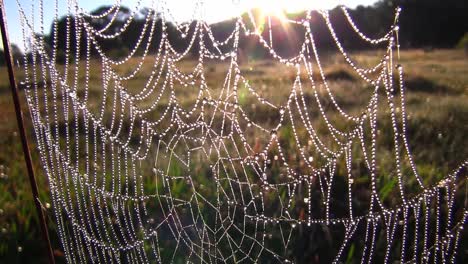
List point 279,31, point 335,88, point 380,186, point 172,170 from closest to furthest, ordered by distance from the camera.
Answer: point 380,186 < point 172,170 < point 335,88 < point 279,31

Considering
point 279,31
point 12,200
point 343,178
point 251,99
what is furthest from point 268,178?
point 279,31

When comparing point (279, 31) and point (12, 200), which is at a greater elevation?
point (279, 31)

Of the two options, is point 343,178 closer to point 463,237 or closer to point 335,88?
point 463,237

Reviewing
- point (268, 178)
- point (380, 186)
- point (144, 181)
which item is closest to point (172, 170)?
point (144, 181)

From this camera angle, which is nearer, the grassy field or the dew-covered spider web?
the dew-covered spider web

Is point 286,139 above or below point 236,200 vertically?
above

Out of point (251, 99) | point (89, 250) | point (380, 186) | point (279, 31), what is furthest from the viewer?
point (279, 31)

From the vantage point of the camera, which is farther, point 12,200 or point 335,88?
point 335,88

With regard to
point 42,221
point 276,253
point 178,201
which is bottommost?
point 276,253

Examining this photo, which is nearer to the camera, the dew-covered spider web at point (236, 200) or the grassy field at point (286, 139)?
the dew-covered spider web at point (236, 200)

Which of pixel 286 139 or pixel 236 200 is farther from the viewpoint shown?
pixel 286 139
